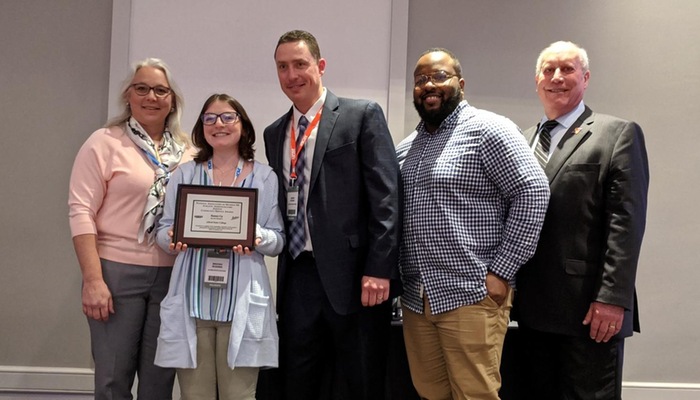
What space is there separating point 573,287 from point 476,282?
1.37 ft

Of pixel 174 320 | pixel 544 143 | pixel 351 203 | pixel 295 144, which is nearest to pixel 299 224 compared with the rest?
pixel 351 203

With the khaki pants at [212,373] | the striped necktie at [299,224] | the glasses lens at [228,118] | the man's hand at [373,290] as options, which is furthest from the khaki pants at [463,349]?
the glasses lens at [228,118]

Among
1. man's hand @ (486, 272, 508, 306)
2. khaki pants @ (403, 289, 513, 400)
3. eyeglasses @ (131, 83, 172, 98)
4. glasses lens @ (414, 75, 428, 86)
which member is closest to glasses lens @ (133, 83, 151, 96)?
eyeglasses @ (131, 83, 172, 98)

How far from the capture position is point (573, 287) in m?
2.22

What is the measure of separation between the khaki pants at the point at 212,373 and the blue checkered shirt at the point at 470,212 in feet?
2.39

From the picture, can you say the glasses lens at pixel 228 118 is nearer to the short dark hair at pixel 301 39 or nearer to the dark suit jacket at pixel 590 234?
the short dark hair at pixel 301 39

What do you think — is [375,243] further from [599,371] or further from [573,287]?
[599,371]

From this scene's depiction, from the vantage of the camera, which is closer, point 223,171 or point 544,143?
point 223,171

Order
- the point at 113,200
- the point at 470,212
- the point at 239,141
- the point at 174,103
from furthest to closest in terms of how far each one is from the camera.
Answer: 1. the point at 174,103
2. the point at 113,200
3. the point at 239,141
4. the point at 470,212

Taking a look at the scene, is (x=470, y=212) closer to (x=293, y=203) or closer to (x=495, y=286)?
(x=495, y=286)

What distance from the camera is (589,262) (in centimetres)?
222

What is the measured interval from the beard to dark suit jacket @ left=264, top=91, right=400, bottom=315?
179 millimetres

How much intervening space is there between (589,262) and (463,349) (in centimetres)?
62

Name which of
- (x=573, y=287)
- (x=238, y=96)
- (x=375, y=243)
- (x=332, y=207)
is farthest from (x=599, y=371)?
(x=238, y=96)
